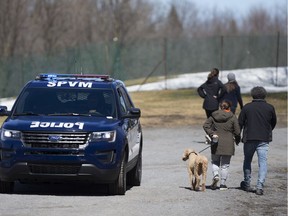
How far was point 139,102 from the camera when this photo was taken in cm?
3441

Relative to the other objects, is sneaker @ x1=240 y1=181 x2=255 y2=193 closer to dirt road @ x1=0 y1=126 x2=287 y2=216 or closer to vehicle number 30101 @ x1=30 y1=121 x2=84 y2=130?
dirt road @ x1=0 y1=126 x2=287 y2=216

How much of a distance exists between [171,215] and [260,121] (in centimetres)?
320

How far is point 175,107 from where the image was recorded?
32094 millimetres

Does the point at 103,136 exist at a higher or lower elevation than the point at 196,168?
Answer: higher

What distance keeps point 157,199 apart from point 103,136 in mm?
1288

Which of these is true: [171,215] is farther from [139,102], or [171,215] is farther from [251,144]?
[139,102]

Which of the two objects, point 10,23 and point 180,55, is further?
point 10,23

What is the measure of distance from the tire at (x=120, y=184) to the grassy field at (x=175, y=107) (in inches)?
557

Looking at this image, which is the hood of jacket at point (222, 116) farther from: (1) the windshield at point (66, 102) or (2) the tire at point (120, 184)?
(2) the tire at point (120, 184)

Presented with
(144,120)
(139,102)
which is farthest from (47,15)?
(144,120)

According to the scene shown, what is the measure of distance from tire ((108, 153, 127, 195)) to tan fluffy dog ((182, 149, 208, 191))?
1349 mm

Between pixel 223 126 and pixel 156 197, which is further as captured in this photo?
pixel 223 126

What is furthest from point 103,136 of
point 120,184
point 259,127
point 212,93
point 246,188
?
point 212,93

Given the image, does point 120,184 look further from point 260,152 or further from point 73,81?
point 260,152
